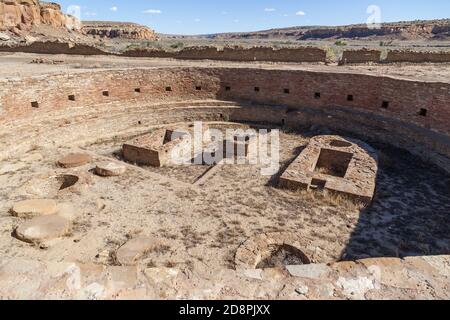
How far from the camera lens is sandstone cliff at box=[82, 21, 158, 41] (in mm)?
66000

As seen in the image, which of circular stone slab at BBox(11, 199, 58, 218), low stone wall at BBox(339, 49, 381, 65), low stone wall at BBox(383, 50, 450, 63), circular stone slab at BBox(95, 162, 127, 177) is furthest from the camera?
low stone wall at BBox(339, 49, 381, 65)

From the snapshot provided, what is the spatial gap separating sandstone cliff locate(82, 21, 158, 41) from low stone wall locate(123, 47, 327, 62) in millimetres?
50986

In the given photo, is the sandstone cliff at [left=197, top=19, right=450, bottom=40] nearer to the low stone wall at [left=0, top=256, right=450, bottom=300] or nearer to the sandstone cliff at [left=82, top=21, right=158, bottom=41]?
the sandstone cliff at [left=82, top=21, right=158, bottom=41]

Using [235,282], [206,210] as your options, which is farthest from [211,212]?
[235,282]

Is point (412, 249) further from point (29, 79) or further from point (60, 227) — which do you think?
point (29, 79)

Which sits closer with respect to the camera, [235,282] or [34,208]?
[235,282]

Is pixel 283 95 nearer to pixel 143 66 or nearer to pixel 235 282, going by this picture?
pixel 143 66

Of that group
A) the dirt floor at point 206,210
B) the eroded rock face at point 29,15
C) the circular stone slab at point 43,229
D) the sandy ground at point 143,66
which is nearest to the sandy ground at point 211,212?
the dirt floor at point 206,210

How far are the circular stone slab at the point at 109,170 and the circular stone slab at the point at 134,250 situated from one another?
11.7ft

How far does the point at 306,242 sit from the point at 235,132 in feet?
26.9

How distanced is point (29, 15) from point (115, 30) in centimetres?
3252

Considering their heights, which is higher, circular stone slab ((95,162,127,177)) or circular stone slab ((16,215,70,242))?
circular stone slab ((95,162,127,177))

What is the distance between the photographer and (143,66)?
17.5 meters

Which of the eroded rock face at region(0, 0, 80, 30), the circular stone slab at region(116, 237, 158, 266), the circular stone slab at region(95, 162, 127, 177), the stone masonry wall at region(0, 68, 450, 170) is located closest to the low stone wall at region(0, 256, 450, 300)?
the circular stone slab at region(116, 237, 158, 266)
